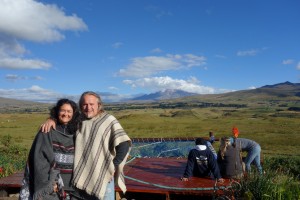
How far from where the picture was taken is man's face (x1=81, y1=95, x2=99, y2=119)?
11.7 ft

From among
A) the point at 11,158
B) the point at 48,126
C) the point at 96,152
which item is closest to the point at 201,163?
the point at 96,152

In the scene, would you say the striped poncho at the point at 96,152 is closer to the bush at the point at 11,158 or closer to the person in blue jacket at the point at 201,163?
the person in blue jacket at the point at 201,163

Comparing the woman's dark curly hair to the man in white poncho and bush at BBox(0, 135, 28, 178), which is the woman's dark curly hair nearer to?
the man in white poncho

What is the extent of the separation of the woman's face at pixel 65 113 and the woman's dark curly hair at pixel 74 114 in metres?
0.03

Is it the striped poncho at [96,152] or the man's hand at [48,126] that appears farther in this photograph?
the striped poncho at [96,152]

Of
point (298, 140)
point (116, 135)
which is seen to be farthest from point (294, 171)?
point (298, 140)

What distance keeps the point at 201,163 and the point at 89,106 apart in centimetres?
390

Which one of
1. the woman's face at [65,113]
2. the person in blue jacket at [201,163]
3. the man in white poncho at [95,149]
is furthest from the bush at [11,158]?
the woman's face at [65,113]

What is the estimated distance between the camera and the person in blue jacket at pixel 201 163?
21.9 feet

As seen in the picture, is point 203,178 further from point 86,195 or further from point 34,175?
point 34,175

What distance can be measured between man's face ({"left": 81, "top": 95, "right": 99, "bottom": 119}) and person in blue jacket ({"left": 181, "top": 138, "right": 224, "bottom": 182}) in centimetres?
346

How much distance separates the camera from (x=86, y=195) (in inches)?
143

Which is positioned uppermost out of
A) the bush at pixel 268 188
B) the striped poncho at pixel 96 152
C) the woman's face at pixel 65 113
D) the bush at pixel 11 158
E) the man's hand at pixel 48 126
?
the woman's face at pixel 65 113

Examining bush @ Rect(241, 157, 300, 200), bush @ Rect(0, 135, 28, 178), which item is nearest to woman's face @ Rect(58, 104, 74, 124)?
bush @ Rect(241, 157, 300, 200)
